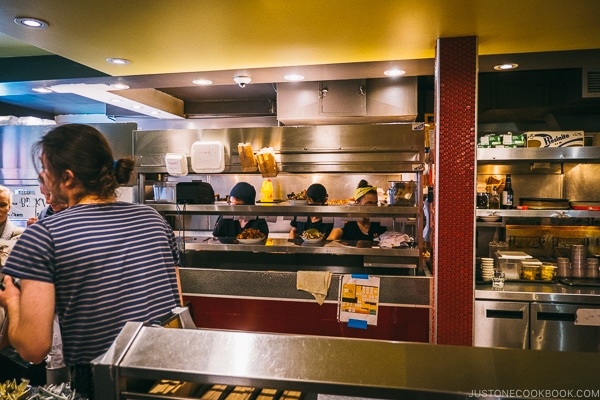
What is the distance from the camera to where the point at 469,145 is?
10.7 feet

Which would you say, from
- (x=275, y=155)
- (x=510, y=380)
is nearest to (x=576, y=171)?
(x=275, y=155)

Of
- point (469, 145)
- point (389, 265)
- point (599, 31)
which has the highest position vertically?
point (599, 31)

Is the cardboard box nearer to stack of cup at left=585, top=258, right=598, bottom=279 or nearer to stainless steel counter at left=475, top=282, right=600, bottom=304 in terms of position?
stack of cup at left=585, top=258, right=598, bottom=279

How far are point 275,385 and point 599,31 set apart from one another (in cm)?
345

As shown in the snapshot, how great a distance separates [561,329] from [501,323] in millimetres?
485

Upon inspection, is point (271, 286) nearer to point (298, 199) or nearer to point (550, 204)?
point (298, 199)

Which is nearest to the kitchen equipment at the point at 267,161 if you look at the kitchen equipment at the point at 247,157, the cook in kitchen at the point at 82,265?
the kitchen equipment at the point at 247,157

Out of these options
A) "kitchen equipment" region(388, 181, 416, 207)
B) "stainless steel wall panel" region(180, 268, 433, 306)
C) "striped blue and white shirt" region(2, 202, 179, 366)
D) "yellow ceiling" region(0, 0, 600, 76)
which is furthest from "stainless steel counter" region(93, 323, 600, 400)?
"kitchen equipment" region(388, 181, 416, 207)

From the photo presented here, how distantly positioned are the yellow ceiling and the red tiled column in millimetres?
249

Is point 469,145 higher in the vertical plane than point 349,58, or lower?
lower

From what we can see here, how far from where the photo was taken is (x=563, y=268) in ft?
13.0

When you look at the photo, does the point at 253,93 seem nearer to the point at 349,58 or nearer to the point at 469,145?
the point at 349,58

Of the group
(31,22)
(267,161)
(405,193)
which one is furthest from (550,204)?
(31,22)

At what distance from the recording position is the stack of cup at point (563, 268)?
13.0 ft
